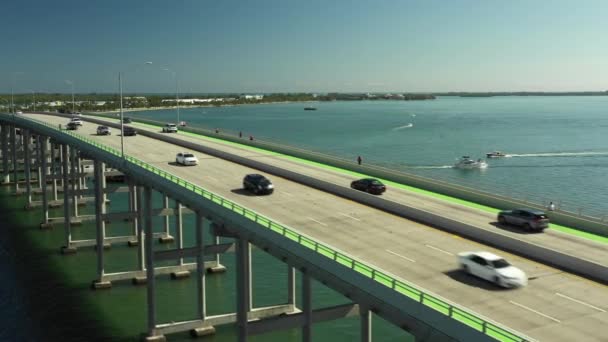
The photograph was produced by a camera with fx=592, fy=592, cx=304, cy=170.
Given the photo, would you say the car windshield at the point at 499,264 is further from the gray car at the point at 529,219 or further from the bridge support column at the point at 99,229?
the bridge support column at the point at 99,229

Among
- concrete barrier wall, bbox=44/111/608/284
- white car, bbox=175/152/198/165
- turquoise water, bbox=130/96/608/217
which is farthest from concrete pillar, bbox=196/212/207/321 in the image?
turquoise water, bbox=130/96/608/217

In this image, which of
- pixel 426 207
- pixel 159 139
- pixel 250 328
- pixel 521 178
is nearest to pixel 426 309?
pixel 250 328

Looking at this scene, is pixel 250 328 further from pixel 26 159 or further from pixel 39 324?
pixel 26 159

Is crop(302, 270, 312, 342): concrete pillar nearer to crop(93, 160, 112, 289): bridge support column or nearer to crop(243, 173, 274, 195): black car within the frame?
crop(243, 173, 274, 195): black car

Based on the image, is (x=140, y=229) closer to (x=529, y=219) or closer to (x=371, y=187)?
(x=371, y=187)

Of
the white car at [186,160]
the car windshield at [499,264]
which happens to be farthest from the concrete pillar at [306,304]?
the white car at [186,160]

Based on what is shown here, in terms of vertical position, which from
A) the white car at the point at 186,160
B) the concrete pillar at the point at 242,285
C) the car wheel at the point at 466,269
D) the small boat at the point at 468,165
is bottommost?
the small boat at the point at 468,165
